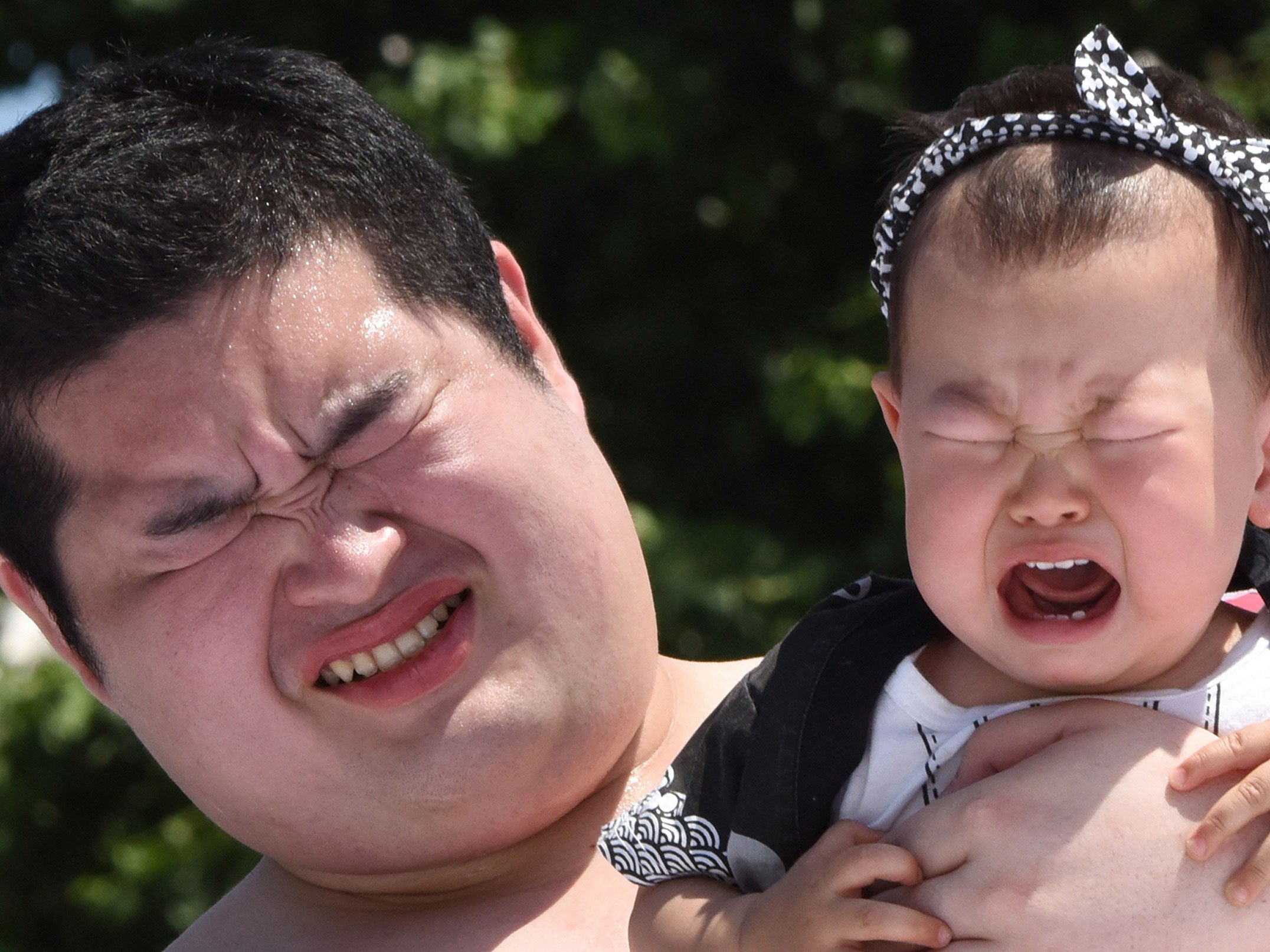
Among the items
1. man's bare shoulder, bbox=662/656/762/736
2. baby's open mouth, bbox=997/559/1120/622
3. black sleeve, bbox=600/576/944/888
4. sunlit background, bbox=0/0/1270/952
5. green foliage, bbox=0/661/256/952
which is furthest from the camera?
green foliage, bbox=0/661/256/952

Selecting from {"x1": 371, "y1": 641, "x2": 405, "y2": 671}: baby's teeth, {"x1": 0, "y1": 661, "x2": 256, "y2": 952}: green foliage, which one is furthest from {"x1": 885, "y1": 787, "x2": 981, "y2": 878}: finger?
{"x1": 0, "y1": 661, "x2": 256, "y2": 952}: green foliage

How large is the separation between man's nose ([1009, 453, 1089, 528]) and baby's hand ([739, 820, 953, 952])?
0.37 m

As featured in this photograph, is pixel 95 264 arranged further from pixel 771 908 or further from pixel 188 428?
pixel 771 908

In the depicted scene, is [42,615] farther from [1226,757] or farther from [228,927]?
[1226,757]

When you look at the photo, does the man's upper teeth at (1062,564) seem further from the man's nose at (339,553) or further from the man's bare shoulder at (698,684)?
the man's bare shoulder at (698,684)

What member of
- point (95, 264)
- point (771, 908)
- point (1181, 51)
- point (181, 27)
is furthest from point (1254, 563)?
point (181, 27)

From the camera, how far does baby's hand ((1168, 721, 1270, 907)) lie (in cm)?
151

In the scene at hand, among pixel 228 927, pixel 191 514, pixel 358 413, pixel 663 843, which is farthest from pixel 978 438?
pixel 228 927

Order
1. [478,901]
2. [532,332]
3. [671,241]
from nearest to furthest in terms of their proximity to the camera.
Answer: [478,901] → [532,332] → [671,241]

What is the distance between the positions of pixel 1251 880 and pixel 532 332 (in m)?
1.40

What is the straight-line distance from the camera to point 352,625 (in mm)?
1994

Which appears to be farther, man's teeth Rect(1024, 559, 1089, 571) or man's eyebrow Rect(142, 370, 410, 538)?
man's eyebrow Rect(142, 370, 410, 538)

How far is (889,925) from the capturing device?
61.6 inches

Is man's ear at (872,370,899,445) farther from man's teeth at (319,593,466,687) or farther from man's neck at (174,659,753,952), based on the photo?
man's neck at (174,659,753,952)
